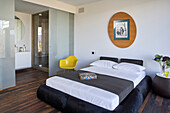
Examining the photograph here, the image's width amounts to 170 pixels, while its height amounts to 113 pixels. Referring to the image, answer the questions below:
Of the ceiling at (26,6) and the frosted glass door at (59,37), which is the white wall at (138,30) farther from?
the ceiling at (26,6)

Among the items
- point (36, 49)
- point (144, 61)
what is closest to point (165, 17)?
point (144, 61)

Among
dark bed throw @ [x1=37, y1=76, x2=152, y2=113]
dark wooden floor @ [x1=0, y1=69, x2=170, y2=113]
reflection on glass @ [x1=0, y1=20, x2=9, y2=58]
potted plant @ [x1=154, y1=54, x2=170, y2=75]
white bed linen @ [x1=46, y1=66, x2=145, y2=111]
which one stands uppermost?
reflection on glass @ [x1=0, y1=20, x2=9, y2=58]

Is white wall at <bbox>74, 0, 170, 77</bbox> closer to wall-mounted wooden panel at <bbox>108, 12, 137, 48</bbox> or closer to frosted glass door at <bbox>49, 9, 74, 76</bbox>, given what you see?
wall-mounted wooden panel at <bbox>108, 12, 137, 48</bbox>

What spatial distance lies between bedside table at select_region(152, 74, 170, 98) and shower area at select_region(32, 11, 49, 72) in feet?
12.7

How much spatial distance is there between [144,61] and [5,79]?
152 inches

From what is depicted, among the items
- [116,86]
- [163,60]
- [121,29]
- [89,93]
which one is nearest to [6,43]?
[89,93]

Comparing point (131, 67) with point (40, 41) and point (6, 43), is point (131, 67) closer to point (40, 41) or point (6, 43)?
point (6, 43)

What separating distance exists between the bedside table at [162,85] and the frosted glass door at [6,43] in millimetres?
3749

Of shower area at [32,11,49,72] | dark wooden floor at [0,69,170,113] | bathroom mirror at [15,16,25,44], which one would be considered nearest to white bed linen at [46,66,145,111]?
dark wooden floor at [0,69,170,113]

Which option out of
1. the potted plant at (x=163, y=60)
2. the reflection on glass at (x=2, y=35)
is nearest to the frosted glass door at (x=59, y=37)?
the reflection on glass at (x=2, y=35)

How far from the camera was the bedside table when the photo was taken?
2783mm

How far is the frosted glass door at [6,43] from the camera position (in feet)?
10.4

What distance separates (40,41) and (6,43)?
6.69 ft

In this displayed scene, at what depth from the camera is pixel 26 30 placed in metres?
5.64
